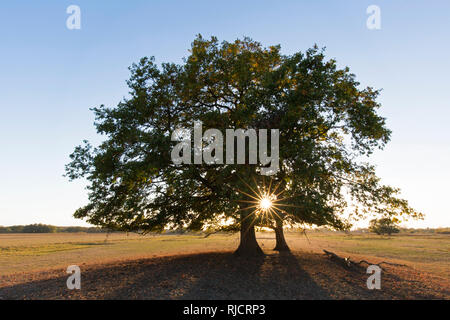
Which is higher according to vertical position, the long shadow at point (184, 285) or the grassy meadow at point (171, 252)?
the long shadow at point (184, 285)

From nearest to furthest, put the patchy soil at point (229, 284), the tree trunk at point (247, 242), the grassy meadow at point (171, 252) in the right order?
the patchy soil at point (229, 284) < the tree trunk at point (247, 242) < the grassy meadow at point (171, 252)

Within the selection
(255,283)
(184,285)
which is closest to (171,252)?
(184,285)

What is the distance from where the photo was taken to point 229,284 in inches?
527

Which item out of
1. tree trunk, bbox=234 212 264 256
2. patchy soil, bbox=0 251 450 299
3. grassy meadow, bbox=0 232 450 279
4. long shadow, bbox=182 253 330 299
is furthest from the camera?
grassy meadow, bbox=0 232 450 279

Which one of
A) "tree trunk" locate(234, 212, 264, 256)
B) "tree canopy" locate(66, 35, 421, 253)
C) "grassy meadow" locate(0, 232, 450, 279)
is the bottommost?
"grassy meadow" locate(0, 232, 450, 279)

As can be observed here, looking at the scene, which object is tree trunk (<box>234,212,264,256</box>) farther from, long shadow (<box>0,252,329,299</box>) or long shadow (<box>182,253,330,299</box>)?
long shadow (<box>0,252,329,299</box>)

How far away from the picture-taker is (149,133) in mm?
16688

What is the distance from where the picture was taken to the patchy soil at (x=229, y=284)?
1205cm

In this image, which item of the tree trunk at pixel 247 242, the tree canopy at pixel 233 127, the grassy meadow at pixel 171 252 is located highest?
the tree canopy at pixel 233 127

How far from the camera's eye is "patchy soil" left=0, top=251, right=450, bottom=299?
1205 cm

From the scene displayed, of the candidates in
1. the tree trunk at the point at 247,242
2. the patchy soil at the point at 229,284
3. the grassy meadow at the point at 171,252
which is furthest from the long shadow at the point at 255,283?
the grassy meadow at the point at 171,252

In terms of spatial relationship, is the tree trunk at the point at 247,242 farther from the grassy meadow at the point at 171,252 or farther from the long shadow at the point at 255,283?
the grassy meadow at the point at 171,252

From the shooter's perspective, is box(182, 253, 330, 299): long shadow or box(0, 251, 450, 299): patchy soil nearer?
box(182, 253, 330, 299): long shadow

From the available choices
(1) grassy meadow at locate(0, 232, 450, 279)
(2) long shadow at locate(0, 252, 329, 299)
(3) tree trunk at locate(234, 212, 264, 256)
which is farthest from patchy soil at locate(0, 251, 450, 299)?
(3) tree trunk at locate(234, 212, 264, 256)
